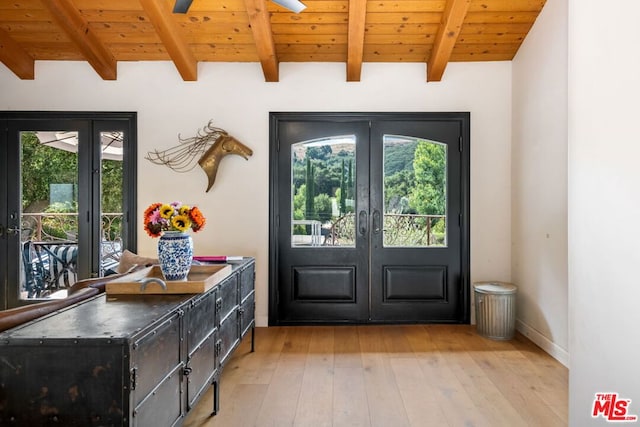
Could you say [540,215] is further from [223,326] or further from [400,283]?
[223,326]

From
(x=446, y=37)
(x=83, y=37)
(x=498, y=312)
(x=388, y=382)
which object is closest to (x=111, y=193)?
(x=83, y=37)

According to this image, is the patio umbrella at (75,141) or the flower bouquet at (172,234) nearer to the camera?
the flower bouquet at (172,234)

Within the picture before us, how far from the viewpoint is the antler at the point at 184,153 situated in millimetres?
3902

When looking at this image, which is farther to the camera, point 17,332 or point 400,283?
point 400,283

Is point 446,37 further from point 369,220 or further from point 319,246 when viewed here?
point 319,246

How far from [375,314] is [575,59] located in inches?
118

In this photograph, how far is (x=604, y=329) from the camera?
133 centimetres

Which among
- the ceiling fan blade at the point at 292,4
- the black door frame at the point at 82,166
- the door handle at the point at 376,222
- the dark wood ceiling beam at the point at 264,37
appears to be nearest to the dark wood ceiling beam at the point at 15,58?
the black door frame at the point at 82,166

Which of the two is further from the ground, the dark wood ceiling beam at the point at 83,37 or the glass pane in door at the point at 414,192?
the dark wood ceiling beam at the point at 83,37

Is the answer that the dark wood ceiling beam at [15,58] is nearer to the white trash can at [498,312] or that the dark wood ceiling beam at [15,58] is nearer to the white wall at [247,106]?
the white wall at [247,106]

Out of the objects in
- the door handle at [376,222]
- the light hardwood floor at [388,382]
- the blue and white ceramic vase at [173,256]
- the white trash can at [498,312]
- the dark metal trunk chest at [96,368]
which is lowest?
the light hardwood floor at [388,382]

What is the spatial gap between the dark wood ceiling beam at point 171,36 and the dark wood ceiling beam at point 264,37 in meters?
0.66

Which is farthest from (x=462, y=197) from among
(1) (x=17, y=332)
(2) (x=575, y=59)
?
(1) (x=17, y=332)

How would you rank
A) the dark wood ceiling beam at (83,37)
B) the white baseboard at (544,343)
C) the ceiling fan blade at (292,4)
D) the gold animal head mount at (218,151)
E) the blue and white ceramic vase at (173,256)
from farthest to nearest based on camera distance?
1. the gold animal head mount at (218,151)
2. the dark wood ceiling beam at (83,37)
3. the white baseboard at (544,343)
4. the ceiling fan blade at (292,4)
5. the blue and white ceramic vase at (173,256)
